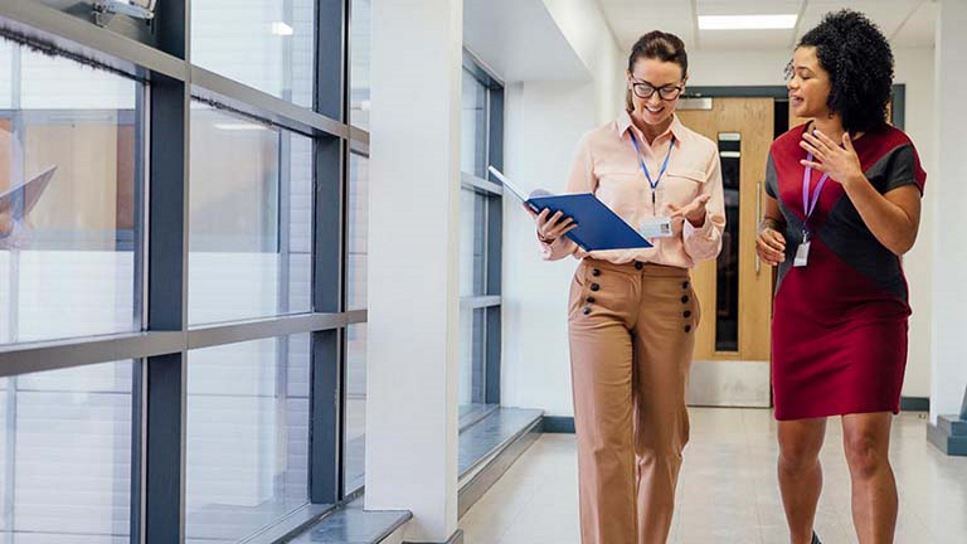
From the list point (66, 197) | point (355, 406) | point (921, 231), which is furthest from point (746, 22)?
point (66, 197)

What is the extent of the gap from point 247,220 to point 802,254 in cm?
149

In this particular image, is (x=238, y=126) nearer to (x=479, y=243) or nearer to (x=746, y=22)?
(x=479, y=243)

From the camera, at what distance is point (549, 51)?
6879mm

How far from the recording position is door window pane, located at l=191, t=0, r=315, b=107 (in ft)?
10.6

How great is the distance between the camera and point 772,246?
10.7ft

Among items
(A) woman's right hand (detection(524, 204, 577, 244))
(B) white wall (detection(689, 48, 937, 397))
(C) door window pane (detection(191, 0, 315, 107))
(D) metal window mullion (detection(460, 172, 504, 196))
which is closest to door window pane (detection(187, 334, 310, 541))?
(C) door window pane (detection(191, 0, 315, 107))

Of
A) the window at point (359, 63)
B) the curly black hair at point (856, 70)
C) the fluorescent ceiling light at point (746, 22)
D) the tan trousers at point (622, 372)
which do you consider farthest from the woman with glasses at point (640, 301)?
the fluorescent ceiling light at point (746, 22)

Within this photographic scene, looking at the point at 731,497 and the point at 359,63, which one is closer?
the point at 359,63

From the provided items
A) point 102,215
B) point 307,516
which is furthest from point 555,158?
point 102,215

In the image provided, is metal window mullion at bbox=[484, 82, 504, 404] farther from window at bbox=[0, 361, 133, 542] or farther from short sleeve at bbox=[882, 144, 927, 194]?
window at bbox=[0, 361, 133, 542]

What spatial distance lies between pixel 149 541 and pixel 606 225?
1242mm

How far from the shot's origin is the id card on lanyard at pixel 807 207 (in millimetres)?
3170

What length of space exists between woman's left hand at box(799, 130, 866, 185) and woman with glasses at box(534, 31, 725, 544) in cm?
27

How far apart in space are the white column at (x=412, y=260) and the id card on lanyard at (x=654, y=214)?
2.63 feet
